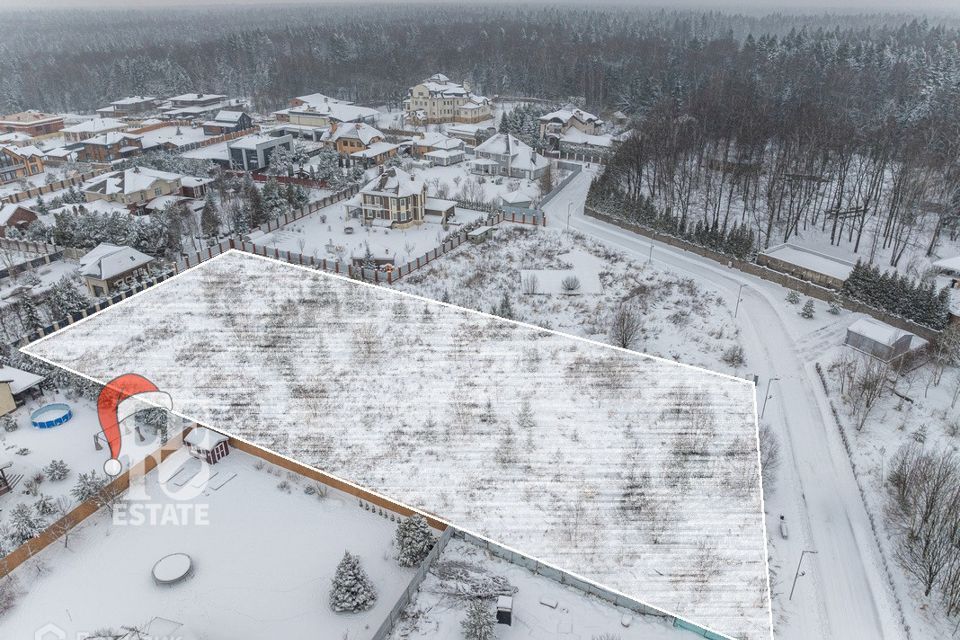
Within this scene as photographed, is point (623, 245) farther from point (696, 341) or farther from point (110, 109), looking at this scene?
point (110, 109)

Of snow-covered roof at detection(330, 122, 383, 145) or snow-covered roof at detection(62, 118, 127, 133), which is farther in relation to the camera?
snow-covered roof at detection(62, 118, 127, 133)

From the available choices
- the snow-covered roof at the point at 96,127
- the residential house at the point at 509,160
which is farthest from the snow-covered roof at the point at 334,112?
the residential house at the point at 509,160

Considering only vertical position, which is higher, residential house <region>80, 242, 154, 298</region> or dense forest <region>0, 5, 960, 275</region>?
dense forest <region>0, 5, 960, 275</region>

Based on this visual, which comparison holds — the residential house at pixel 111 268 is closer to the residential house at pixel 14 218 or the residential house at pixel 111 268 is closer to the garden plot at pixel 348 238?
the garden plot at pixel 348 238

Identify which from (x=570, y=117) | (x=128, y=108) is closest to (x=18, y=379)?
(x=570, y=117)

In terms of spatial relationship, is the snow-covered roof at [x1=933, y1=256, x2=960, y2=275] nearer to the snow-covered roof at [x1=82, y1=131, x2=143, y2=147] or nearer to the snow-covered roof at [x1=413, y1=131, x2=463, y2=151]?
the snow-covered roof at [x1=413, y1=131, x2=463, y2=151]

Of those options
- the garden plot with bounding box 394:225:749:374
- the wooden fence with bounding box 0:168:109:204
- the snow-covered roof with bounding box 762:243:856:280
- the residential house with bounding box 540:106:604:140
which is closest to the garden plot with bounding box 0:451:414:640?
the garden plot with bounding box 394:225:749:374

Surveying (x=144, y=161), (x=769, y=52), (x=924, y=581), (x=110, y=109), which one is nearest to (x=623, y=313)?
(x=924, y=581)

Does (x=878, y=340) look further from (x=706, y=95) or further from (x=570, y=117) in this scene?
(x=706, y=95)
